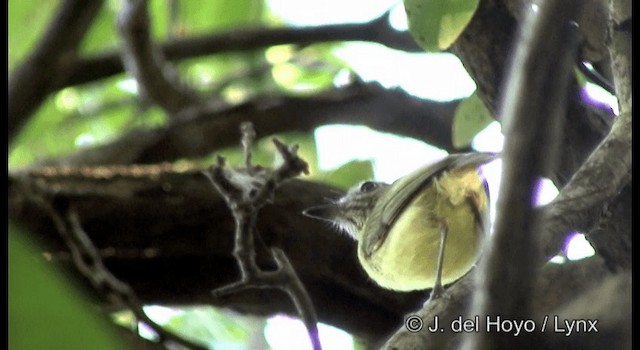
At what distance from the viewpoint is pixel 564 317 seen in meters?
0.77

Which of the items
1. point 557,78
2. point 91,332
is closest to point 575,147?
point 557,78

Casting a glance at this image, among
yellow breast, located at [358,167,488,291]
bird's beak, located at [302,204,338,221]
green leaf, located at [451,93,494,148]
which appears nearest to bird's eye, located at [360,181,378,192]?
bird's beak, located at [302,204,338,221]

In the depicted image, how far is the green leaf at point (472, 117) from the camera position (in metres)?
1.10

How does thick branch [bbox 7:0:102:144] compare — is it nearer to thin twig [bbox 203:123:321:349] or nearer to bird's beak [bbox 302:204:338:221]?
bird's beak [bbox 302:204:338:221]

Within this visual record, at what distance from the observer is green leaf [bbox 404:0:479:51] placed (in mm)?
902

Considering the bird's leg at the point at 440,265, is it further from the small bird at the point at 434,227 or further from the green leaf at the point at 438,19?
the green leaf at the point at 438,19

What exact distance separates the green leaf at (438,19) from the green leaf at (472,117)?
0.17 m

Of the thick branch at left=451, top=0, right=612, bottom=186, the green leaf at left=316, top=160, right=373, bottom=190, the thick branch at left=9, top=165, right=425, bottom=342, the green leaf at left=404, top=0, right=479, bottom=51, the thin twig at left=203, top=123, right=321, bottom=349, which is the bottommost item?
the thick branch at left=9, top=165, right=425, bottom=342

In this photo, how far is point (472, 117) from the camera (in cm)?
111

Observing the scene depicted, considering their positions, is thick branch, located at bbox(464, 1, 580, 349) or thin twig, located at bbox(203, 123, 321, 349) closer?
thick branch, located at bbox(464, 1, 580, 349)

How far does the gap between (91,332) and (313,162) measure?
1.74m

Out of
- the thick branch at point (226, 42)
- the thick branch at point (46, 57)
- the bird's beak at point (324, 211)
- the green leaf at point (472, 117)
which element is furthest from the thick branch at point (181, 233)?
the green leaf at point (472, 117)

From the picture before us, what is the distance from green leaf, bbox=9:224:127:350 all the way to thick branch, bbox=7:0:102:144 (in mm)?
1299

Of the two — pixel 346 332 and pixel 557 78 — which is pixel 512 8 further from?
pixel 346 332
